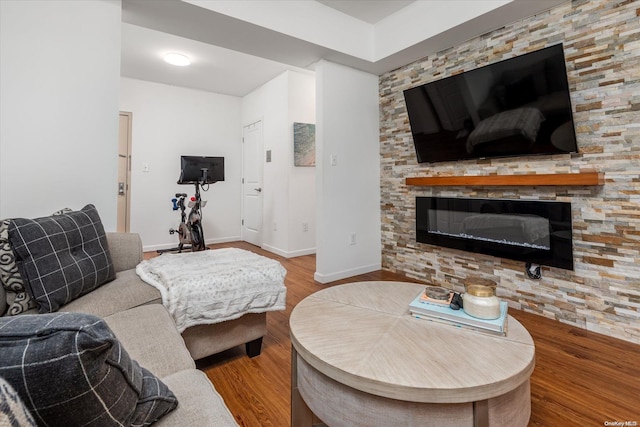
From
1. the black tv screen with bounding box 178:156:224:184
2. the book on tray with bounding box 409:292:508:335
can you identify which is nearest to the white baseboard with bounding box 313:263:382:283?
the book on tray with bounding box 409:292:508:335

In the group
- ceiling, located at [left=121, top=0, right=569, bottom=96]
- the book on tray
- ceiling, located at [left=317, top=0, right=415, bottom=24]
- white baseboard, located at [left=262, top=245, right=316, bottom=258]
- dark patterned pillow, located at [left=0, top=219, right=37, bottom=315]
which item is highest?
ceiling, located at [left=317, top=0, right=415, bottom=24]

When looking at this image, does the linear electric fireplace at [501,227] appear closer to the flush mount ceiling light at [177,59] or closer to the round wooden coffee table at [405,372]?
the round wooden coffee table at [405,372]

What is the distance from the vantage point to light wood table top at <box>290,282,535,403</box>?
783mm

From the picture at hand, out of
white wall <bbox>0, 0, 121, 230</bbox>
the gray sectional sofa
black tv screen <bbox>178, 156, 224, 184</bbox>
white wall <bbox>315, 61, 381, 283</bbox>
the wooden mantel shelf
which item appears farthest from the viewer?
black tv screen <bbox>178, 156, 224, 184</bbox>

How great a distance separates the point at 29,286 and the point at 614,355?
9.54 feet

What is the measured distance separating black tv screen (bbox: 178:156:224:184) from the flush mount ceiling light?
120cm

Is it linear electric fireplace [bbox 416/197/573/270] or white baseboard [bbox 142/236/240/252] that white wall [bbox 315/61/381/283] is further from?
white baseboard [bbox 142/236/240/252]

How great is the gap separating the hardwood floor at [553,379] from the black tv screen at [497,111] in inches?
48.9

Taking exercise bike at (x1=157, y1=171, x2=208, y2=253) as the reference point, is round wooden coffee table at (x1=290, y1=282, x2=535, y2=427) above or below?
below

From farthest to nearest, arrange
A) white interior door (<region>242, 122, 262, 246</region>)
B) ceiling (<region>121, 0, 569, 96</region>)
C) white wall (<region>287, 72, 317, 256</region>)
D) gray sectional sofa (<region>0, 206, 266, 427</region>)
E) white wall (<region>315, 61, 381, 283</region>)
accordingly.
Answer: white interior door (<region>242, 122, 262, 246</region>), white wall (<region>287, 72, 317, 256</region>), white wall (<region>315, 61, 381, 283</region>), ceiling (<region>121, 0, 569, 96</region>), gray sectional sofa (<region>0, 206, 266, 427</region>)

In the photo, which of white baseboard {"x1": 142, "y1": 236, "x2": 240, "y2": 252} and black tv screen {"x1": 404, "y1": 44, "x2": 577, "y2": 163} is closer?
black tv screen {"x1": 404, "y1": 44, "x2": 577, "y2": 163}

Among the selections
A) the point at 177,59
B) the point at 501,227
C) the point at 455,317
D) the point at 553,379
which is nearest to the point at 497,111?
the point at 501,227

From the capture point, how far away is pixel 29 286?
49.0 inches

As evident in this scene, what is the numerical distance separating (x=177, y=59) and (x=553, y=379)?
448cm
